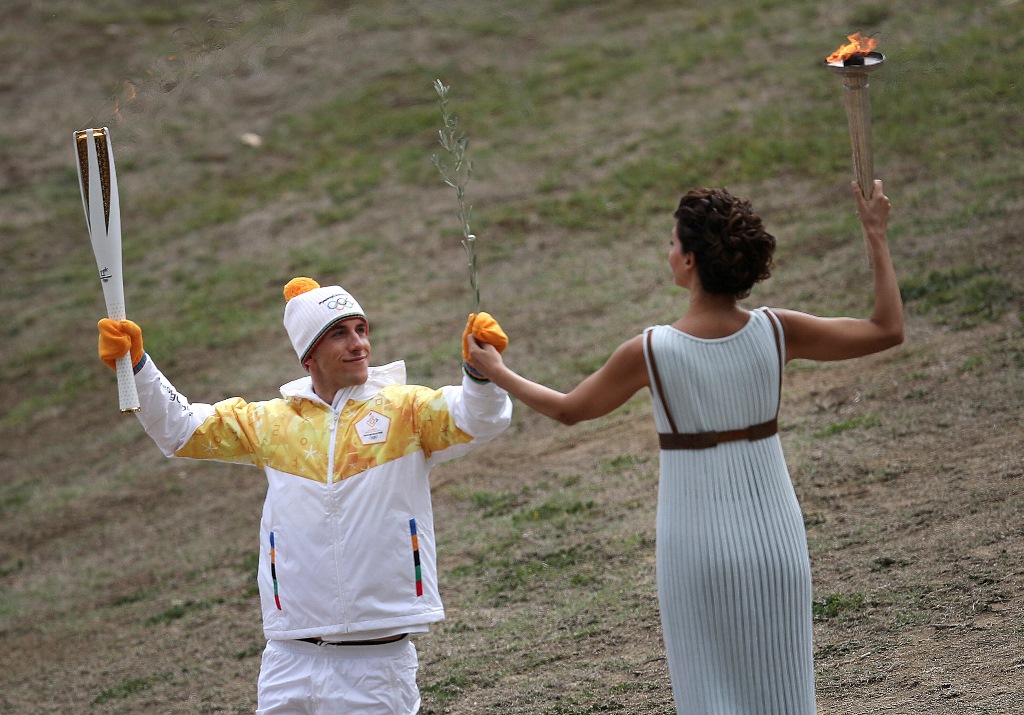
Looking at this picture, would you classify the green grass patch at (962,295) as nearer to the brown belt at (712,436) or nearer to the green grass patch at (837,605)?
the green grass patch at (837,605)

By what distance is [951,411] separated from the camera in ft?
21.7

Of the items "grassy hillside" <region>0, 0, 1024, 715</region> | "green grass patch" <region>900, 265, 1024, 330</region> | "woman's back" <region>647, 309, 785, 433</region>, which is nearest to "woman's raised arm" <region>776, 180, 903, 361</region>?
"woman's back" <region>647, 309, 785, 433</region>

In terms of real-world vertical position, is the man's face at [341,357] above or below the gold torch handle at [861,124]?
below

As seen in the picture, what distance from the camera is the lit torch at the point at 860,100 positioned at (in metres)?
Result: 3.26

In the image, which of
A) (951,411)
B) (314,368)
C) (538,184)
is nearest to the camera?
(314,368)

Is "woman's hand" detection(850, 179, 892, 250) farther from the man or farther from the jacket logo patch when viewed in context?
the jacket logo patch

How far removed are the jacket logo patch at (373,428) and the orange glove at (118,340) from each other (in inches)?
27.2

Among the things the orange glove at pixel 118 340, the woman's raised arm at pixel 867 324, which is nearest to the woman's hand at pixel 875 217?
the woman's raised arm at pixel 867 324

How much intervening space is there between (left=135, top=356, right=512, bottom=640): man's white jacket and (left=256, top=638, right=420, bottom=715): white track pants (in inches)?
3.0

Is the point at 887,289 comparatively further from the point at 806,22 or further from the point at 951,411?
the point at 806,22

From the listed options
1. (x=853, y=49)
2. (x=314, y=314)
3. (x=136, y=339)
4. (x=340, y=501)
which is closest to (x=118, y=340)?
(x=136, y=339)

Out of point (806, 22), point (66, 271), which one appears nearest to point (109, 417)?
point (66, 271)

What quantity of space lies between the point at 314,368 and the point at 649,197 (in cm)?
802

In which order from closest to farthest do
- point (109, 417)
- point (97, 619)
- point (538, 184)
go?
point (97, 619)
point (109, 417)
point (538, 184)
